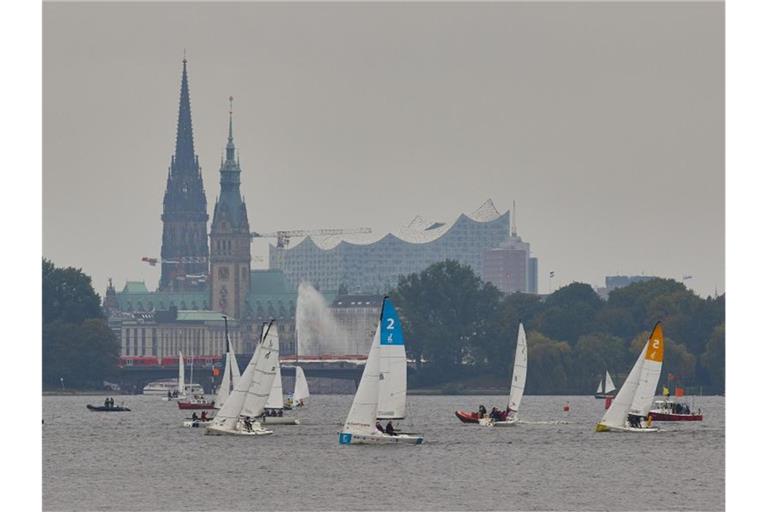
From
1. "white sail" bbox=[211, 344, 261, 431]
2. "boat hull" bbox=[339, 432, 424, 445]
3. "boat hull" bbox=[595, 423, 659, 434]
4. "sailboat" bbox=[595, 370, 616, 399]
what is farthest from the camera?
"sailboat" bbox=[595, 370, 616, 399]

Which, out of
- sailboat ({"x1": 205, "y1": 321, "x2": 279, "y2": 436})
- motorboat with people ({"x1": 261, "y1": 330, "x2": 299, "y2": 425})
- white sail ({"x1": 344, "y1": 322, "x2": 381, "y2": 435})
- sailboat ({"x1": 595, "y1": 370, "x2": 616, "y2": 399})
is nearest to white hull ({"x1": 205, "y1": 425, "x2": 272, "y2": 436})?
sailboat ({"x1": 205, "y1": 321, "x2": 279, "y2": 436})

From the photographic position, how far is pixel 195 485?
254ft

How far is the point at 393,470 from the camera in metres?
81.8

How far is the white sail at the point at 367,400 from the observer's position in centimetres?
8675

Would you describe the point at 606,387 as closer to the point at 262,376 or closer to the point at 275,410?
the point at 275,410

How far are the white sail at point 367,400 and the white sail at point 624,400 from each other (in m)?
17.0

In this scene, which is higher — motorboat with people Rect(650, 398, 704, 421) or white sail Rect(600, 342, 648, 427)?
white sail Rect(600, 342, 648, 427)

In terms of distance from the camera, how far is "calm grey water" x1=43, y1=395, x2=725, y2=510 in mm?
70750

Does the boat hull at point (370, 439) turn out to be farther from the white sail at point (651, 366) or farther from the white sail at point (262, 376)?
the white sail at point (651, 366)

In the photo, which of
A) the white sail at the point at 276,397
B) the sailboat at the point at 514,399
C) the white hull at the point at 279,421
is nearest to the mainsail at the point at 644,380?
the sailboat at the point at 514,399

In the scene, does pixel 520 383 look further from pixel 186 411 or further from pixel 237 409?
pixel 186 411

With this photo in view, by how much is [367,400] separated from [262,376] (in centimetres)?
1285

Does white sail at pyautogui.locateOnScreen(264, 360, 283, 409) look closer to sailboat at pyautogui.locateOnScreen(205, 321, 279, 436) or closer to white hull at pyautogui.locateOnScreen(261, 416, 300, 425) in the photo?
white hull at pyautogui.locateOnScreen(261, 416, 300, 425)
